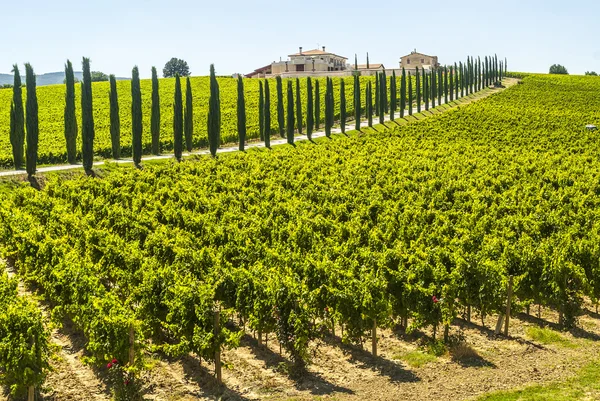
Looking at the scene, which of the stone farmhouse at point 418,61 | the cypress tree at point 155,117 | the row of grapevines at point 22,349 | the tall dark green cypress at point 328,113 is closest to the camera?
the row of grapevines at point 22,349

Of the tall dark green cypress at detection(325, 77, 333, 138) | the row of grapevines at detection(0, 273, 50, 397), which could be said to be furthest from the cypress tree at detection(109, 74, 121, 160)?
the row of grapevines at detection(0, 273, 50, 397)

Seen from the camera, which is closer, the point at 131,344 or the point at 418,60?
the point at 131,344

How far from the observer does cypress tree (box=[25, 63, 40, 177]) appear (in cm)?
4716

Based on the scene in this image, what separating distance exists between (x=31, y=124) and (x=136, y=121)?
10118 millimetres

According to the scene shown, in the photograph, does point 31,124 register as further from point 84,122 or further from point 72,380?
point 72,380

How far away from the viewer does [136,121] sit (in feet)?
185

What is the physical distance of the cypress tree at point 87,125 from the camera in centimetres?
5044

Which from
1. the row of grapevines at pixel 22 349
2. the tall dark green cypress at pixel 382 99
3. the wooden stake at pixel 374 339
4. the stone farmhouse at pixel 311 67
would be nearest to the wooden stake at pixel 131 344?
the row of grapevines at pixel 22 349

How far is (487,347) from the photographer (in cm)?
2202

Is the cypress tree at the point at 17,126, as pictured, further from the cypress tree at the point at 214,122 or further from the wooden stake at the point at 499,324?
the wooden stake at the point at 499,324

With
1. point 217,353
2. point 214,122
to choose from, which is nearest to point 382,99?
point 214,122

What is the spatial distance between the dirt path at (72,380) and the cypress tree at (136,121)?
3413 centimetres

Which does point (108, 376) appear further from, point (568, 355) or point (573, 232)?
point (573, 232)

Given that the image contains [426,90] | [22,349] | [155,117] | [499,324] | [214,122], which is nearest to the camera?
[22,349]
